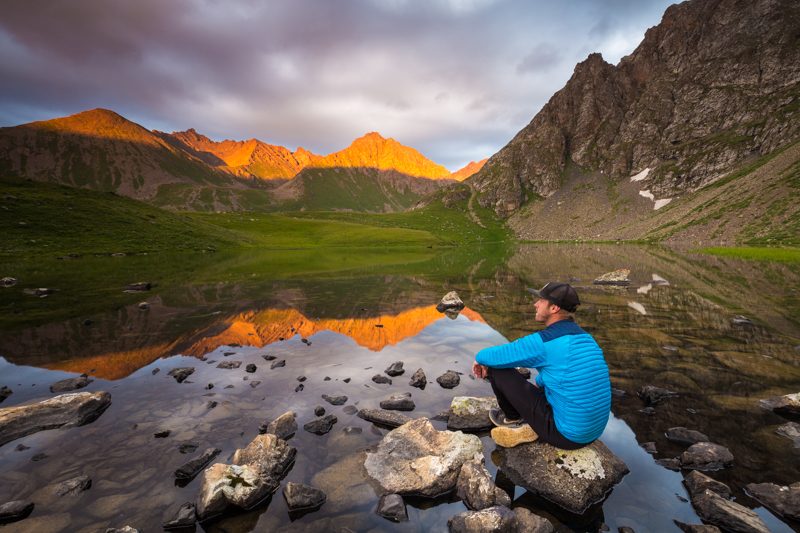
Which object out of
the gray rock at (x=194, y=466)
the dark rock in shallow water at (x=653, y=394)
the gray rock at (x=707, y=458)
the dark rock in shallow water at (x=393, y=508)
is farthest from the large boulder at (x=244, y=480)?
the dark rock in shallow water at (x=653, y=394)

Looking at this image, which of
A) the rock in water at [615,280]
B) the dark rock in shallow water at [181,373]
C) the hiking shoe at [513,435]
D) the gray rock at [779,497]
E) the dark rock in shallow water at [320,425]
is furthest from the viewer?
the rock in water at [615,280]

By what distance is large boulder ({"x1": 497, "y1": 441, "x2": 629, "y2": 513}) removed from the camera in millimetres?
6906

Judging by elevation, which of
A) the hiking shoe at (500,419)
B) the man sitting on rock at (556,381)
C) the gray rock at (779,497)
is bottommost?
the gray rock at (779,497)

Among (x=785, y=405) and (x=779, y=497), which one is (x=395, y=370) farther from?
(x=785, y=405)

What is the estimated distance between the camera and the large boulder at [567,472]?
22.7ft

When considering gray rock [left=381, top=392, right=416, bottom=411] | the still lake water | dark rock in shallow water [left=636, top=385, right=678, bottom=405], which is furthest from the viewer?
gray rock [left=381, top=392, right=416, bottom=411]

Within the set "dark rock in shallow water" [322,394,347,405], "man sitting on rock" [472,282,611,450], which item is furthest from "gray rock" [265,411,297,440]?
"man sitting on rock" [472,282,611,450]

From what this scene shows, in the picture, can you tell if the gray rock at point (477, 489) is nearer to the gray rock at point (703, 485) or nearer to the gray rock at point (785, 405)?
the gray rock at point (703, 485)

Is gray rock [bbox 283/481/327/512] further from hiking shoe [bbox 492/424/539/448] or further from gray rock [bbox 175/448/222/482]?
hiking shoe [bbox 492/424/539/448]

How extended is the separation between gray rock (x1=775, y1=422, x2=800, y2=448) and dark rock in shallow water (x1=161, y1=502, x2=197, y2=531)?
1337 centimetres

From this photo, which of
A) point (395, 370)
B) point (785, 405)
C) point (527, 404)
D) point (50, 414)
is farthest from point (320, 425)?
point (785, 405)

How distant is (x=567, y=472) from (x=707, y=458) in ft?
11.1

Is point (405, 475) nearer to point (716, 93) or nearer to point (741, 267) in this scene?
point (741, 267)

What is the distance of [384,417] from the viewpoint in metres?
9.99
